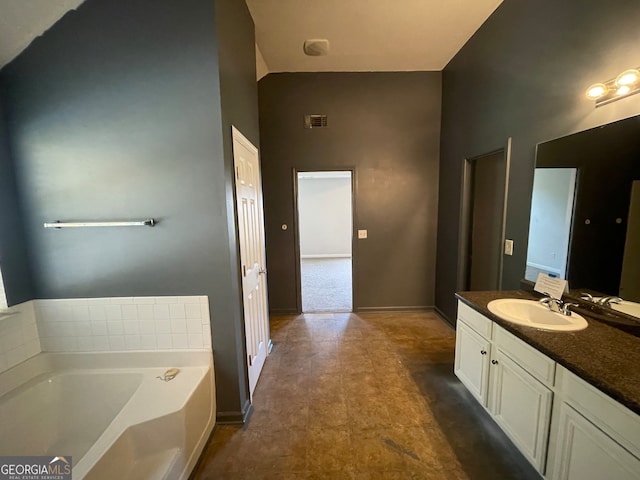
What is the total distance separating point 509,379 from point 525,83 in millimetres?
2137

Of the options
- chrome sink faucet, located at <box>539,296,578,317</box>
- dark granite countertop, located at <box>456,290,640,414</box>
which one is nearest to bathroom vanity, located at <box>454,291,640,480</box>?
dark granite countertop, located at <box>456,290,640,414</box>

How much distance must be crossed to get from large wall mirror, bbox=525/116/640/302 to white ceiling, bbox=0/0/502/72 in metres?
1.58

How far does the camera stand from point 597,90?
146cm

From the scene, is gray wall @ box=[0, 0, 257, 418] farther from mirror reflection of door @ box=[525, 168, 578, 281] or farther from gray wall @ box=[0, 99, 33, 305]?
mirror reflection of door @ box=[525, 168, 578, 281]

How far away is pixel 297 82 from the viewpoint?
133 inches

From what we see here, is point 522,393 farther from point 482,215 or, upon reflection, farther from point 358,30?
point 358,30

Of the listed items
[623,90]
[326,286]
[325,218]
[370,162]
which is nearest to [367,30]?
[370,162]

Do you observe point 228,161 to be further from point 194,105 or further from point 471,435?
point 471,435

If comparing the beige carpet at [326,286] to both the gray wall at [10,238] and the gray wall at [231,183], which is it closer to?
the gray wall at [231,183]

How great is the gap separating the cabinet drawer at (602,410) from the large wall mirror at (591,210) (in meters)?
0.68

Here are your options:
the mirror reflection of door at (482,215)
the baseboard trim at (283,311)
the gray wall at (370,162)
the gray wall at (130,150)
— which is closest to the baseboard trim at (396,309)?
the gray wall at (370,162)

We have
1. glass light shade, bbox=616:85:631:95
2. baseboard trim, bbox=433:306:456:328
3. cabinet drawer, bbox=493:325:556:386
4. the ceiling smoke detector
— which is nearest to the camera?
cabinet drawer, bbox=493:325:556:386

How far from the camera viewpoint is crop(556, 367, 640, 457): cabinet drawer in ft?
2.92

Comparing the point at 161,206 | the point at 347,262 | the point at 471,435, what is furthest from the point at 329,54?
the point at 347,262
